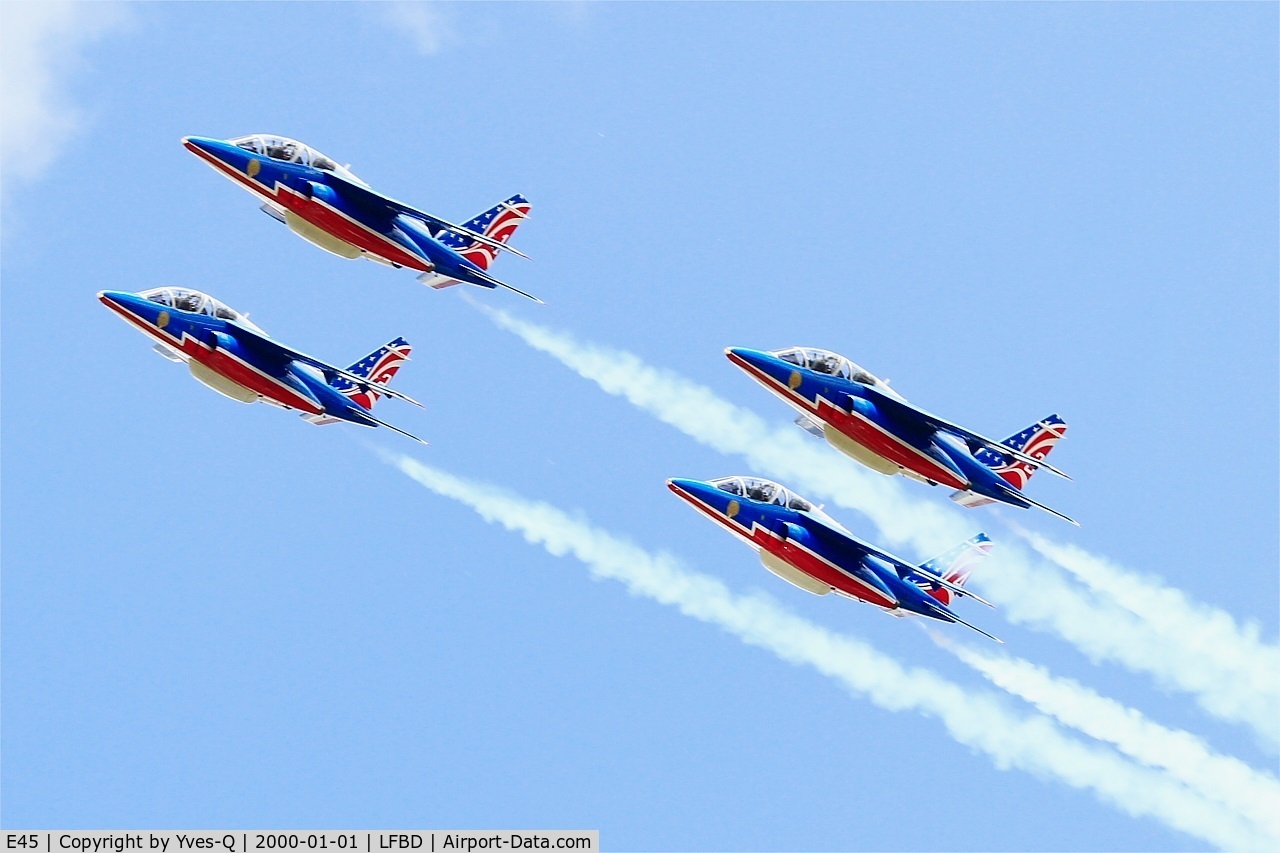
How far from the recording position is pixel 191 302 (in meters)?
80.8

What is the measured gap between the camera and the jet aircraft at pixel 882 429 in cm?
7956

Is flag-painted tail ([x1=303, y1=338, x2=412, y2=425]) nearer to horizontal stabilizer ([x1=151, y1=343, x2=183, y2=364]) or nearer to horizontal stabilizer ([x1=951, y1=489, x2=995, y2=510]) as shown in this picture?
horizontal stabilizer ([x1=151, y1=343, x2=183, y2=364])

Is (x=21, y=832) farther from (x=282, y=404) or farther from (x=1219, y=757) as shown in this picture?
(x=1219, y=757)

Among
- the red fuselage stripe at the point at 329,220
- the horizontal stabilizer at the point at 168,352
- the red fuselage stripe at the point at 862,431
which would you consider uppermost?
the red fuselage stripe at the point at 329,220

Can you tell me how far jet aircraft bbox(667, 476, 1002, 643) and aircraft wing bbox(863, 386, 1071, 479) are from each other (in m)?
3.85

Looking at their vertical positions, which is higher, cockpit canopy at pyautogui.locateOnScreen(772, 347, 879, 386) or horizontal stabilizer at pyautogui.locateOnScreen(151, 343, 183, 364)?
horizontal stabilizer at pyautogui.locateOnScreen(151, 343, 183, 364)

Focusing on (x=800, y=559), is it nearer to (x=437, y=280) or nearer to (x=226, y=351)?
(x=437, y=280)

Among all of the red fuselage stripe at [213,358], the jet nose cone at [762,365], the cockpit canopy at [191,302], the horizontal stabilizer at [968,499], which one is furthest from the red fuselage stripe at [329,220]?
the horizontal stabilizer at [968,499]

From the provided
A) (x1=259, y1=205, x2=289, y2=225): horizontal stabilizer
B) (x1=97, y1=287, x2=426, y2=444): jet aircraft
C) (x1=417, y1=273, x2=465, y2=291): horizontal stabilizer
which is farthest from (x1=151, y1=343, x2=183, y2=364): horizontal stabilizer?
(x1=417, y1=273, x2=465, y2=291): horizontal stabilizer

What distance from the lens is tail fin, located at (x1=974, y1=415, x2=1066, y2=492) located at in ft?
264

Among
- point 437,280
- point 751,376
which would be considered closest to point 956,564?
point 751,376

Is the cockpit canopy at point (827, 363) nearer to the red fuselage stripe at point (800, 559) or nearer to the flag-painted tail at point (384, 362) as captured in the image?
the red fuselage stripe at point (800, 559)

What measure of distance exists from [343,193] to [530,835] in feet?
69.1
